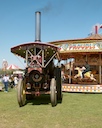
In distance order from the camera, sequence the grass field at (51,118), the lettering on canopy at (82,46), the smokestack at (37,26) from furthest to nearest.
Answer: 1. the lettering on canopy at (82,46)
2. the smokestack at (37,26)
3. the grass field at (51,118)

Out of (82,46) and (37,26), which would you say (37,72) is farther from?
(82,46)

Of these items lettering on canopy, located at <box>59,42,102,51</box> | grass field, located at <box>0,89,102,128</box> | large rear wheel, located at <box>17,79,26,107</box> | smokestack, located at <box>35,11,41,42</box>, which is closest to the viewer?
grass field, located at <box>0,89,102,128</box>

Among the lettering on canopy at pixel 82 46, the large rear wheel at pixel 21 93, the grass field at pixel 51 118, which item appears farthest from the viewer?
the lettering on canopy at pixel 82 46

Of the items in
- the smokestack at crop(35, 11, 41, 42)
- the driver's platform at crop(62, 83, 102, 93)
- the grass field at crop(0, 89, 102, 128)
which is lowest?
the grass field at crop(0, 89, 102, 128)

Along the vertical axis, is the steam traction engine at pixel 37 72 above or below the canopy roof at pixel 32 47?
below

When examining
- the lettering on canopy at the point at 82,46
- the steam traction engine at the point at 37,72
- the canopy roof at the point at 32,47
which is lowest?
the steam traction engine at the point at 37,72

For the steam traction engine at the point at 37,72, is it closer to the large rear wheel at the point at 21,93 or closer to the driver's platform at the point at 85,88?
the large rear wheel at the point at 21,93

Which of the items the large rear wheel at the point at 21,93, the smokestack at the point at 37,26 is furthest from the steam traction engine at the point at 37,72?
the smokestack at the point at 37,26

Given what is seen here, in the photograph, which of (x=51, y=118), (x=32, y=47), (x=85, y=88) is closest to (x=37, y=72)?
(x=32, y=47)

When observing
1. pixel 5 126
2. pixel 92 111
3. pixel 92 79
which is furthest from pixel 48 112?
pixel 92 79

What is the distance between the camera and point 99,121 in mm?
6133

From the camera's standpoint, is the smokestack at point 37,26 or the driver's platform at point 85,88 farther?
the driver's platform at point 85,88

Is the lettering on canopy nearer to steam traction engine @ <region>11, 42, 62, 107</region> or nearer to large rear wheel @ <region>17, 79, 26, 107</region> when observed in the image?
steam traction engine @ <region>11, 42, 62, 107</region>


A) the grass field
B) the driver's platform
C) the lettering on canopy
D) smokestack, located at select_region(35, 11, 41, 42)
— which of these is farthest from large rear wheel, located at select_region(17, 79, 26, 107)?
the lettering on canopy
